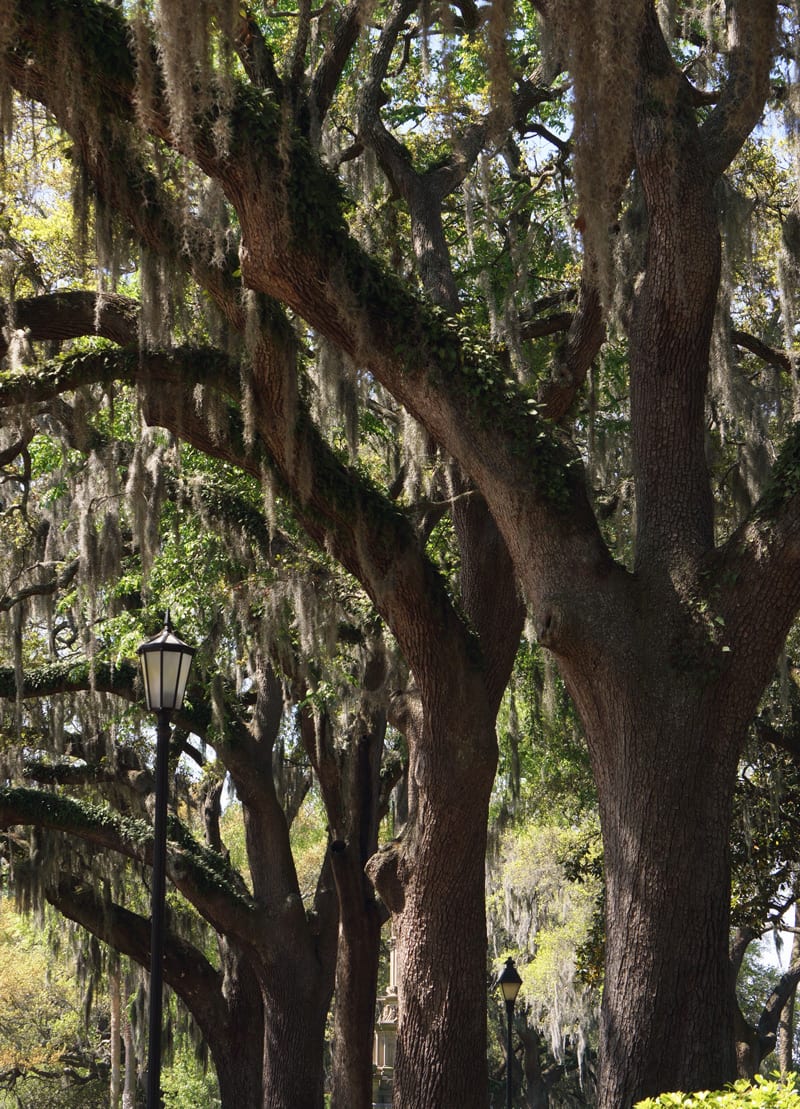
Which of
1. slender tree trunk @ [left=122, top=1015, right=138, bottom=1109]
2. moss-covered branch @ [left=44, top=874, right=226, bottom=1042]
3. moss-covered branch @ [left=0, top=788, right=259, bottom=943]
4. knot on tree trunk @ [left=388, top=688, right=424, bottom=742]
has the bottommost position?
slender tree trunk @ [left=122, top=1015, right=138, bottom=1109]

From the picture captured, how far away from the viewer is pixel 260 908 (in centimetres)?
1385

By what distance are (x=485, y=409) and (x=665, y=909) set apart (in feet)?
9.68

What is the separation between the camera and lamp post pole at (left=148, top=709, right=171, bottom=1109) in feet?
20.8

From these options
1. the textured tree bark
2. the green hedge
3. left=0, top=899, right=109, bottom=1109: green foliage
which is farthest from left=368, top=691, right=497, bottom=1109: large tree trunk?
left=0, top=899, right=109, bottom=1109: green foliage

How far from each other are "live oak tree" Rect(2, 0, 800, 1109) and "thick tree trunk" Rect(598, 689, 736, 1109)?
1 cm

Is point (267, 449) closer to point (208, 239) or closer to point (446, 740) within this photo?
point (208, 239)

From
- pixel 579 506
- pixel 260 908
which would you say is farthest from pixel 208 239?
pixel 260 908

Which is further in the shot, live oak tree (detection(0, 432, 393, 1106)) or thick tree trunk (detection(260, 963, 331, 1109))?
thick tree trunk (detection(260, 963, 331, 1109))

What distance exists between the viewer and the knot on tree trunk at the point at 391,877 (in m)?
8.82

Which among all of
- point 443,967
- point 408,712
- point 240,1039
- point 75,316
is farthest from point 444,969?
point 240,1039

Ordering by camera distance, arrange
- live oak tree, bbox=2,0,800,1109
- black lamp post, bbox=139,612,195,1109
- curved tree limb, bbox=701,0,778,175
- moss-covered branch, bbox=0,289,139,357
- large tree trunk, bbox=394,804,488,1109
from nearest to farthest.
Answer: live oak tree, bbox=2,0,800,1109 → black lamp post, bbox=139,612,195,1109 → curved tree limb, bbox=701,0,778,175 → large tree trunk, bbox=394,804,488,1109 → moss-covered branch, bbox=0,289,139,357

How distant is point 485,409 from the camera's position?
7.40 m

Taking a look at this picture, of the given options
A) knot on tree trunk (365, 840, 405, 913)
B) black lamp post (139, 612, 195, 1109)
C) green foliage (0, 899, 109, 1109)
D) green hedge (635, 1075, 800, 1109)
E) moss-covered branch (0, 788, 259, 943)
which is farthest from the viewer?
green foliage (0, 899, 109, 1109)

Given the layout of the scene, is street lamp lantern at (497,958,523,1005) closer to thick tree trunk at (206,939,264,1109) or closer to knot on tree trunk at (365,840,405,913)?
thick tree trunk at (206,939,264,1109)
